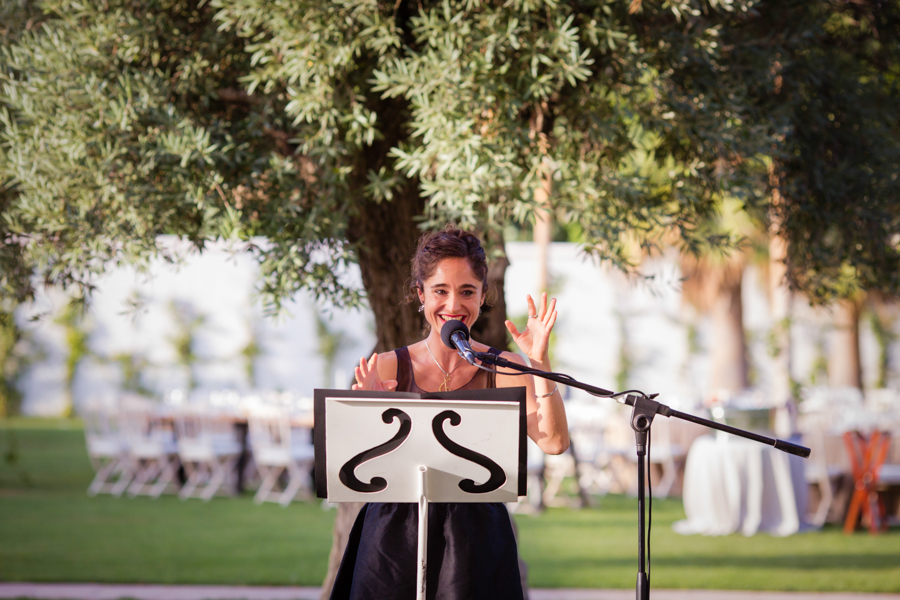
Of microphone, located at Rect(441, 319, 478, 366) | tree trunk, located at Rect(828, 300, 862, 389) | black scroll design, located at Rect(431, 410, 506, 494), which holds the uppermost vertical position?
microphone, located at Rect(441, 319, 478, 366)

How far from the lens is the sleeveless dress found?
103 inches

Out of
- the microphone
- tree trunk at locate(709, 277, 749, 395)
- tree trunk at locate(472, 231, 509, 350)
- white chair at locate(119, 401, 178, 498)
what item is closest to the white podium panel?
the microphone

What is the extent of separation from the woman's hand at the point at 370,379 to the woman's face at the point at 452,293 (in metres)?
0.22

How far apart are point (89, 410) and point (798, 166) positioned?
9.45 metres

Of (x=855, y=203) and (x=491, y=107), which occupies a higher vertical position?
(x=491, y=107)

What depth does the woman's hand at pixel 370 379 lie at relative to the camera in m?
2.65

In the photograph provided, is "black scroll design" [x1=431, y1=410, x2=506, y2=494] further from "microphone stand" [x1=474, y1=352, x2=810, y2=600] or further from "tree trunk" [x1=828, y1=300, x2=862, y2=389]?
"tree trunk" [x1=828, y1=300, x2=862, y2=389]

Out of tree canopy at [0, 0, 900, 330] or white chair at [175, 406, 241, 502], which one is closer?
tree canopy at [0, 0, 900, 330]

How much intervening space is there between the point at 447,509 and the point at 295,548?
5472mm

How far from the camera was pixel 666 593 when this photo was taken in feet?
20.5

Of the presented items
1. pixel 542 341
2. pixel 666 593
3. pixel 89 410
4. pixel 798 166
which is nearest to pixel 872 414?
pixel 666 593

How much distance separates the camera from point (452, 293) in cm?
275

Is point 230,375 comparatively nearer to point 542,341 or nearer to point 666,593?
point 666,593

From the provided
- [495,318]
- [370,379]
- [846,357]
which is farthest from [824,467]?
[846,357]
